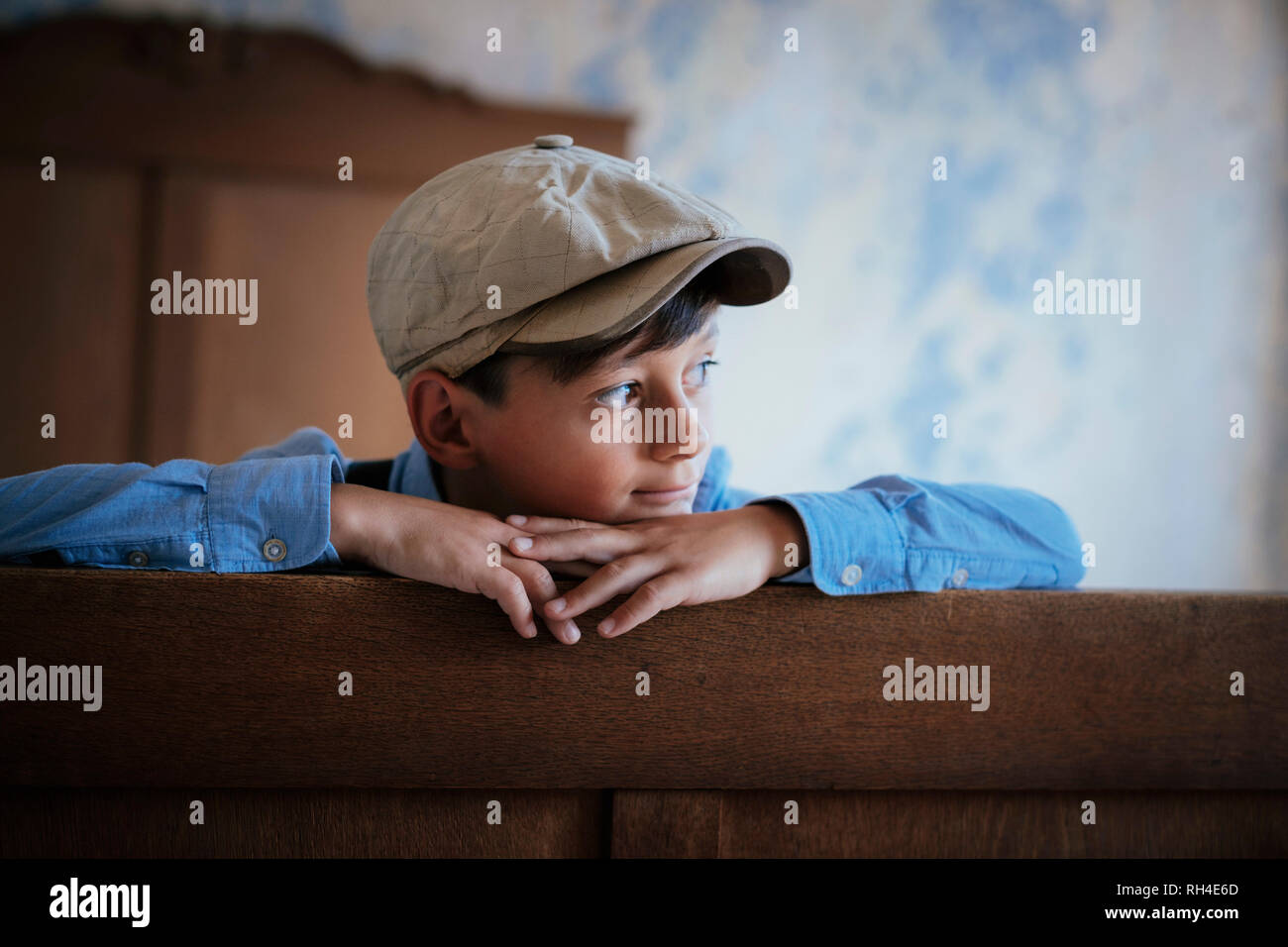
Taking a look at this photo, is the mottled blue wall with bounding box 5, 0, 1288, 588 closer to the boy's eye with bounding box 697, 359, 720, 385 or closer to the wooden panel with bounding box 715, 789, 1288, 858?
the boy's eye with bounding box 697, 359, 720, 385

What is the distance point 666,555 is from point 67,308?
2.58 metres

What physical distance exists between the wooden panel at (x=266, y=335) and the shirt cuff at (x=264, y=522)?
2075 millimetres

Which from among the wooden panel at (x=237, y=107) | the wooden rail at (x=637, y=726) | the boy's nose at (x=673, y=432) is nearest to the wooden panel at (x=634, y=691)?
the wooden rail at (x=637, y=726)

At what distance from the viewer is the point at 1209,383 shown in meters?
3.12

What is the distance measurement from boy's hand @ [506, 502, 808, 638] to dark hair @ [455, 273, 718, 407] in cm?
14

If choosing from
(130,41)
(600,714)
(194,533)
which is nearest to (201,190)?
(130,41)

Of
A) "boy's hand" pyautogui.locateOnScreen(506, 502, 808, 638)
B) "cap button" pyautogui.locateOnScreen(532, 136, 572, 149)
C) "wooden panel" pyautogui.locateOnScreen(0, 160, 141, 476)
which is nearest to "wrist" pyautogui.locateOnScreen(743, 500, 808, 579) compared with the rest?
"boy's hand" pyautogui.locateOnScreen(506, 502, 808, 638)

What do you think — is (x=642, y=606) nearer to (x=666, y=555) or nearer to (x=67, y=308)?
(x=666, y=555)

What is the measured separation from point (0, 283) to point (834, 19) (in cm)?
238

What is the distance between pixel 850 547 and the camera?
2.17 feet

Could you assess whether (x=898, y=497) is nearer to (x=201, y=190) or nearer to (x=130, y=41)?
(x=201, y=190)

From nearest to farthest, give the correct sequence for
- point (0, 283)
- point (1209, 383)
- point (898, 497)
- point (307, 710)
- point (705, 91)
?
point (307, 710) → point (898, 497) → point (0, 283) → point (705, 91) → point (1209, 383)

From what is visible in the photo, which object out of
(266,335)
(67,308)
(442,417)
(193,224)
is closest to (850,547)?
(442,417)

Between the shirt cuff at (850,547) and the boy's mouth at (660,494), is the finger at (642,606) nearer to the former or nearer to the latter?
the shirt cuff at (850,547)
